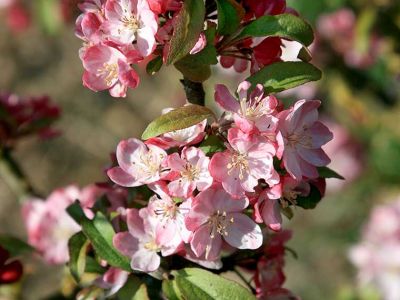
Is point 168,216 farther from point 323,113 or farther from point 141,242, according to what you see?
point 323,113

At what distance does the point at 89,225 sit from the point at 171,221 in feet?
0.45

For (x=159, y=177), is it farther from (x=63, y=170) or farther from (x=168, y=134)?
(x=63, y=170)

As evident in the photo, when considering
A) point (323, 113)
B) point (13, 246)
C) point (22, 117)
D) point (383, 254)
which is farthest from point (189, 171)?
point (323, 113)

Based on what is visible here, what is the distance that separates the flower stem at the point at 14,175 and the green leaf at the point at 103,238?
44 cm

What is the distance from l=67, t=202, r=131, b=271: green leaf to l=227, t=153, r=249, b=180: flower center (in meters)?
0.21

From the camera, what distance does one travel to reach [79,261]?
1035 millimetres

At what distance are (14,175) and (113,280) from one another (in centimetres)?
52

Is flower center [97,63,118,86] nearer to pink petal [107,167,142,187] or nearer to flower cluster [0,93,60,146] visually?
pink petal [107,167,142,187]

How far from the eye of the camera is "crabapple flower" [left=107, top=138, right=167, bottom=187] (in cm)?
92

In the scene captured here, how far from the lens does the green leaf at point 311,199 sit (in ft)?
3.17

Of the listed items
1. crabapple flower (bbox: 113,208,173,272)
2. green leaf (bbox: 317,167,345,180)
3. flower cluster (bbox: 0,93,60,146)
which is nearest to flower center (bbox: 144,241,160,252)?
crabapple flower (bbox: 113,208,173,272)

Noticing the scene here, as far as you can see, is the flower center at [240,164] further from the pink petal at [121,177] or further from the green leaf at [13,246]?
the green leaf at [13,246]

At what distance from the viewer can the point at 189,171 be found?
2.89 feet

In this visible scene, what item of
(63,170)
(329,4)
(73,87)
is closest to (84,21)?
(329,4)
